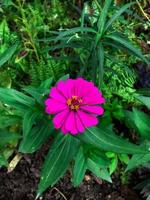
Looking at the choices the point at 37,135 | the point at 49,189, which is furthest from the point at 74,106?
the point at 49,189

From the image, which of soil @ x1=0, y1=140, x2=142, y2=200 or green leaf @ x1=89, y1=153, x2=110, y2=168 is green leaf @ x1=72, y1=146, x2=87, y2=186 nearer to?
green leaf @ x1=89, y1=153, x2=110, y2=168

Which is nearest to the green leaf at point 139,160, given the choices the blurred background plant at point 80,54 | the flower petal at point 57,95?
the blurred background plant at point 80,54

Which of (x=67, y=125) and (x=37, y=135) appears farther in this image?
(x=37, y=135)

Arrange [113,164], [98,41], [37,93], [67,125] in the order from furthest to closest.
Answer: [113,164] → [98,41] → [37,93] → [67,125]

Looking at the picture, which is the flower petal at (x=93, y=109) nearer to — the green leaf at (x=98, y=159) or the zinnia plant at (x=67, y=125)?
the zinnia plant at (x=67, y=125)

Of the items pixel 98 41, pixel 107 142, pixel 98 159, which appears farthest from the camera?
pixel 98 41

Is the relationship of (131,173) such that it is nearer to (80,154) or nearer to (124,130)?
(124,130)

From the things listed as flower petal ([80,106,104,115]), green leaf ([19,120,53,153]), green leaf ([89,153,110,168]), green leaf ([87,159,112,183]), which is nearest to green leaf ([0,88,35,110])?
green leaf ([19,120,53,153])

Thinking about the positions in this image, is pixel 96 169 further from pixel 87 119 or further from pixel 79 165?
pixel 87 119
